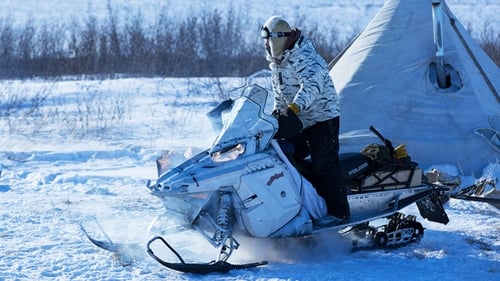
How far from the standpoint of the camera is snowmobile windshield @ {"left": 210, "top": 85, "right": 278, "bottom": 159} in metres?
5.37

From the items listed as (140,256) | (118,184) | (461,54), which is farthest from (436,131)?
(140,256)

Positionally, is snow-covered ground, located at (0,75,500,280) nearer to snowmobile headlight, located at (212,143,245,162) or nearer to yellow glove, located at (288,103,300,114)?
snowmobile headlight, located at (212,143,245,162)

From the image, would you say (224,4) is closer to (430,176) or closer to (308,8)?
(308,8)

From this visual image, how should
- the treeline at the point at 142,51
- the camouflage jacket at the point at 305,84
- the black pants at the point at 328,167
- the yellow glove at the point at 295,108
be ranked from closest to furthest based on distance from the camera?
1. the yellow glove at the point at 295,108
2. the camouflage jacket at the point at 305,84
3. the black pants at the point at 328,167
4. the treeline at the point at 142,51

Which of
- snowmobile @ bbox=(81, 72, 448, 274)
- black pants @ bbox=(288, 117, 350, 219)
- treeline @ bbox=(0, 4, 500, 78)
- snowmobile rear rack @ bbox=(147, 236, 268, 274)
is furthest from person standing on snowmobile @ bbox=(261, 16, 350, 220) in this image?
treeline @ bbox=(0, 4, 500, 78)

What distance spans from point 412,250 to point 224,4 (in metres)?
29.1

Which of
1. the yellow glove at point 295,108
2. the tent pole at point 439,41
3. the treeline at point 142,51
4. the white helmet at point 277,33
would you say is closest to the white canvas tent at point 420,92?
the tent pole at point 439,41

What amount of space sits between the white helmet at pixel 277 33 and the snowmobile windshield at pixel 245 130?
1.38ft

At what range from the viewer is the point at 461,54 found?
28.6 feet

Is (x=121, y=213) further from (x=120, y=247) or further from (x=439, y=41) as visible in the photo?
(x=439, y=41)

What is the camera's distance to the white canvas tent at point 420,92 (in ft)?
27.1

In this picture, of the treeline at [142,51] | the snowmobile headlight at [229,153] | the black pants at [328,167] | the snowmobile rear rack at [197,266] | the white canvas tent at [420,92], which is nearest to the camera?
the snowmobile rear rack at [197,266]

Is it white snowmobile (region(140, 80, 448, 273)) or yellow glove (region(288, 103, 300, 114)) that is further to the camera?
yellow glove (region(288, 103, 300, 114))

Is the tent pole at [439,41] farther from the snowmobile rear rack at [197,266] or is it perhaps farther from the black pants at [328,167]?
the snowmobile rear rack at [197,266]
